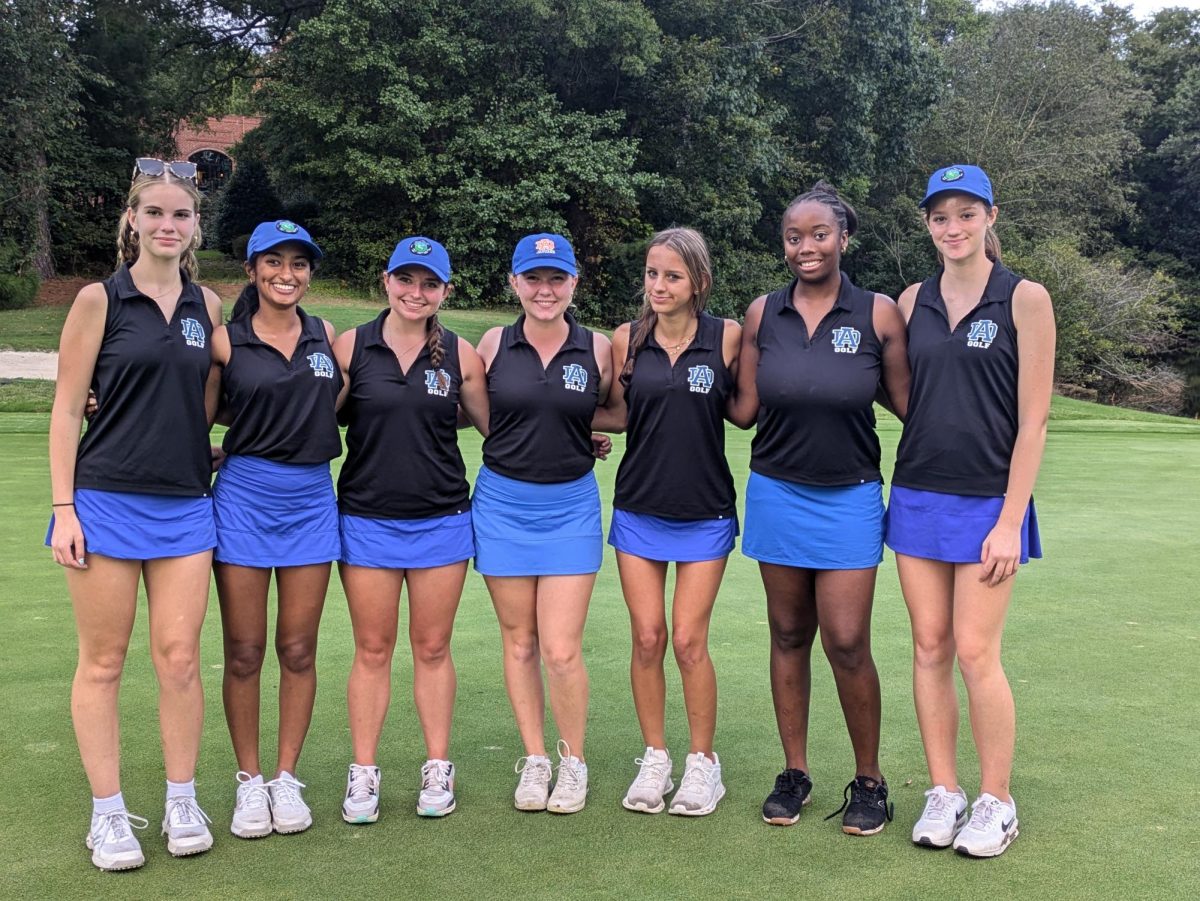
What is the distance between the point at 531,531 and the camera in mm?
3877

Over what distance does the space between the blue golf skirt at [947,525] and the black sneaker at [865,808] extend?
0.76 meters

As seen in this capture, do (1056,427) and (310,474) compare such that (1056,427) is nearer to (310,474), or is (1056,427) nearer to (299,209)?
(310,474)

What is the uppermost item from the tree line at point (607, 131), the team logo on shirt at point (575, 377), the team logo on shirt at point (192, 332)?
the tree line at point (607, 131)

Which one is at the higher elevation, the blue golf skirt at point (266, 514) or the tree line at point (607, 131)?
the tree line at point (607, 131)

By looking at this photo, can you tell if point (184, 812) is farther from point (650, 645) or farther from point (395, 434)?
point (650, 645)

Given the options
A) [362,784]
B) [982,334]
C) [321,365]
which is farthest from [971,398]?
[362,784]

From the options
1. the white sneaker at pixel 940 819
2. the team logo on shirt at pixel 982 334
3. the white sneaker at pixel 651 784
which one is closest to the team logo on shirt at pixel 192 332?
the white sneaker at pixel 651 784

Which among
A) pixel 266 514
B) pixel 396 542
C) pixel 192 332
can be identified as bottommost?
pixel 396 542

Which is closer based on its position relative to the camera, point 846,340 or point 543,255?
point 846,340

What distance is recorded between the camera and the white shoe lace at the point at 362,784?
Result: 3.66m

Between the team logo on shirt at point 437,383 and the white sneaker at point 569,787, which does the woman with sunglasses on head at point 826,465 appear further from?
the team logo on shirt at point 437,383

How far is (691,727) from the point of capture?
12.9ft

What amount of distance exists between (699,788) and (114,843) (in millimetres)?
1784

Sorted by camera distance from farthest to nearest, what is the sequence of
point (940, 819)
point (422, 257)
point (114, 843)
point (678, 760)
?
point (678, 760)
point (422, 257)
point (940, 819)
point (114, 843)
